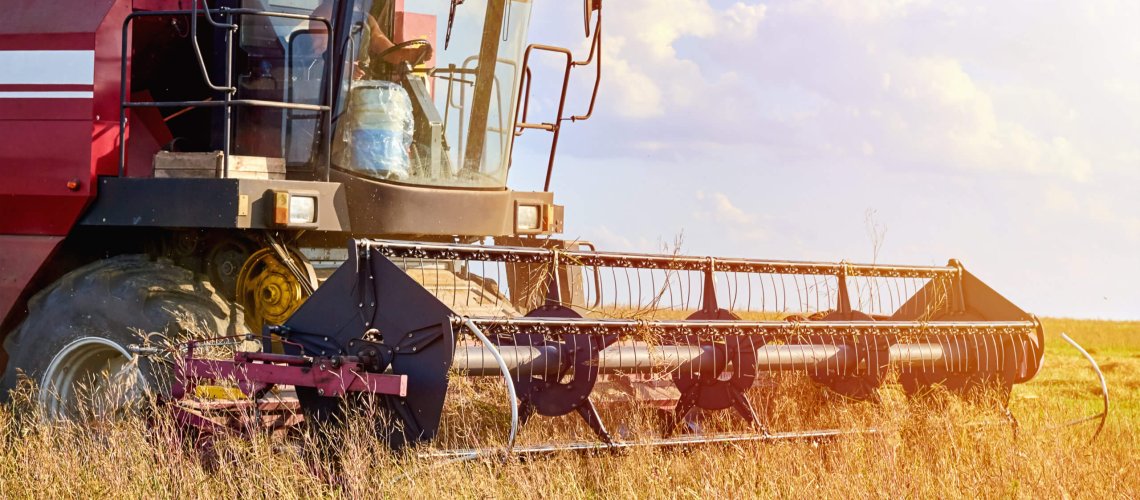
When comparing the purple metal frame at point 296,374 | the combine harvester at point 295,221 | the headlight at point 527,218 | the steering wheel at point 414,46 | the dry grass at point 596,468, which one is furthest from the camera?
the headlight at point 527,218

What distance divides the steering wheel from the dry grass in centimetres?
187

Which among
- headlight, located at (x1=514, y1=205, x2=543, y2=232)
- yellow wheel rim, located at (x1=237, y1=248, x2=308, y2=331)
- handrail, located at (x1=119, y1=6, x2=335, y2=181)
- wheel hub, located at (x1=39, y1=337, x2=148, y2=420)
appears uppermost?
handrail, located at (x1=119, y1=6, x2=335, y2=181)

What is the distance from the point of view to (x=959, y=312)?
6703 millimetres

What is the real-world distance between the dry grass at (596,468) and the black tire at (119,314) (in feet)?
1.42

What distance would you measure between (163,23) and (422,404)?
3.22 metres

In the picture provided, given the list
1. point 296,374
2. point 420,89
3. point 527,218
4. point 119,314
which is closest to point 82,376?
point 119,314

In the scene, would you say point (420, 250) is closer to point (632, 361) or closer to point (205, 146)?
point (632, 361)

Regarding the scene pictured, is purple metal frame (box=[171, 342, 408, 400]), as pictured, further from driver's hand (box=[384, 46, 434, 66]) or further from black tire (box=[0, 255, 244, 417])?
driver's hand (box=[384, 46, 434, 66])

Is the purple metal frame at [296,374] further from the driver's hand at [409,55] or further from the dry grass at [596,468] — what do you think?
the driver's hand at [409,55]

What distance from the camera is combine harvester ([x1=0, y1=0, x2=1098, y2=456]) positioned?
559 centimetres

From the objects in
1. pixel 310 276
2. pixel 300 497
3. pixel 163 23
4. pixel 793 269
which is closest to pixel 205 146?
pixel 163 23

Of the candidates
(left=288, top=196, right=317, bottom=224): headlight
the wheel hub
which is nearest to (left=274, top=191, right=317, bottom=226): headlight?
(left=288, top=196, right=317, bottom=224): headlight

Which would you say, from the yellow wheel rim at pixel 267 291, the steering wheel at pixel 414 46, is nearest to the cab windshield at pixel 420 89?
the steering wheel at pixel 414 46

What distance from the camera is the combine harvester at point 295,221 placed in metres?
5.59
